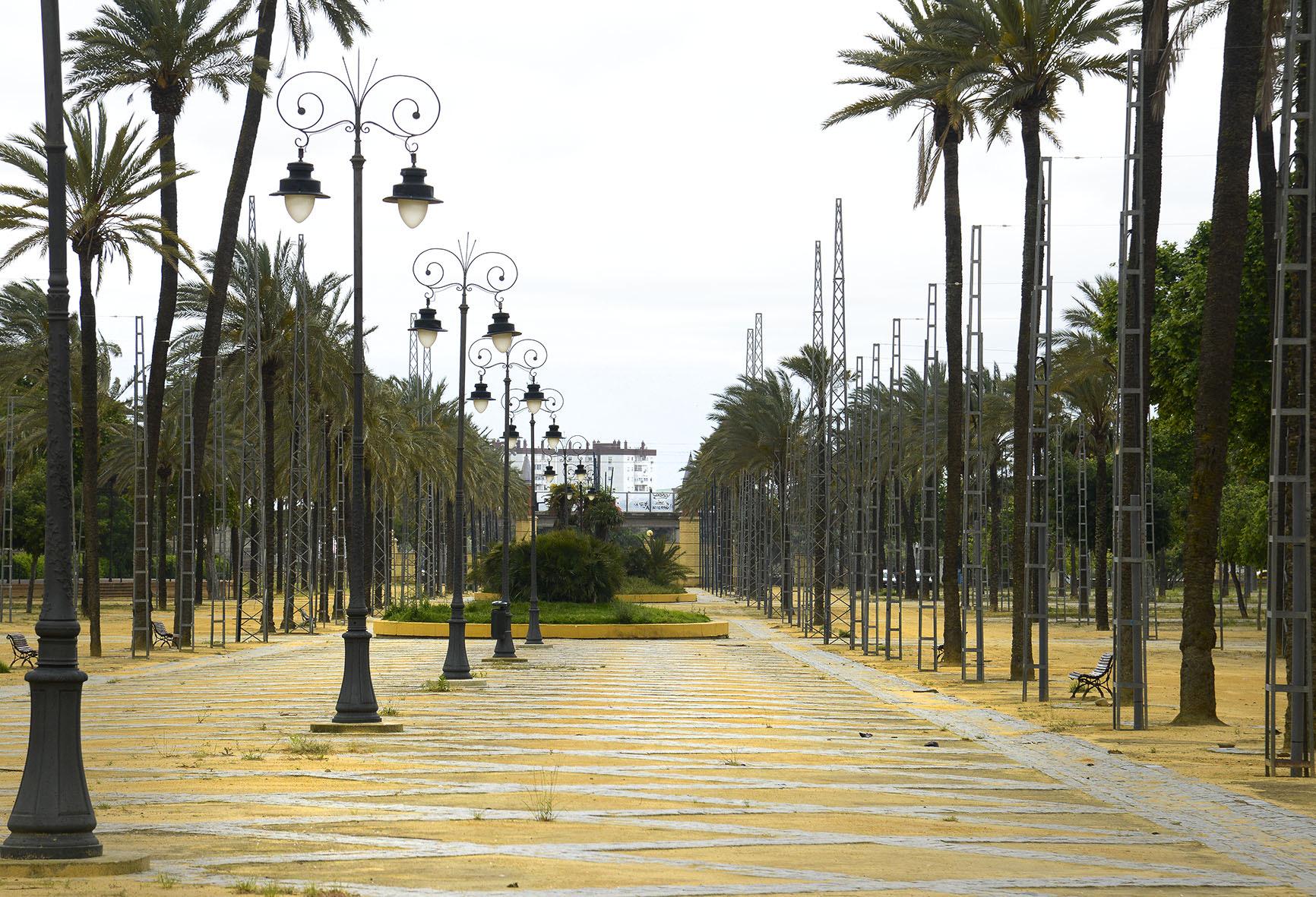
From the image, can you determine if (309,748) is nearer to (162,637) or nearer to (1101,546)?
(162,637)

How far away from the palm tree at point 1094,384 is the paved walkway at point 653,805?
25.2m

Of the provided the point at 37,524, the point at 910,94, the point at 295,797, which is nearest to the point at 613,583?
the point at 910,94

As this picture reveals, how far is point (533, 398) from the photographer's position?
3250 centimetres

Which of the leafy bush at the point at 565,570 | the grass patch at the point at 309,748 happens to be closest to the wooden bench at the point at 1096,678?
the grass patch at the point at 309,748

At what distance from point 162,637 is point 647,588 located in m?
32.9

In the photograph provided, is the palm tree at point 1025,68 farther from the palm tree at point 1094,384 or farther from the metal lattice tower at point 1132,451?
the palm tree at point 1094,384

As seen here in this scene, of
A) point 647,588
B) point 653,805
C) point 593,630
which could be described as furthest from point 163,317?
point 647,588

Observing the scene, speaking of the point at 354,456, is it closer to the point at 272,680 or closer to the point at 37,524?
the point at 272,680

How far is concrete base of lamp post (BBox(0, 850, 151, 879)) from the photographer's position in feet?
26.7

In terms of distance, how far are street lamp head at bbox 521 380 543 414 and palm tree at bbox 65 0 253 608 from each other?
7.52m

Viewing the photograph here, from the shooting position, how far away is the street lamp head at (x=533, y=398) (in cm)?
3253

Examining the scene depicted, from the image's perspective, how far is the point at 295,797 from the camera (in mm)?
11266

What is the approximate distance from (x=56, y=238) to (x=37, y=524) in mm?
56915

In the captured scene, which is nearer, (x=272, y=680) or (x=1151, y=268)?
(x=1151, y=268)
